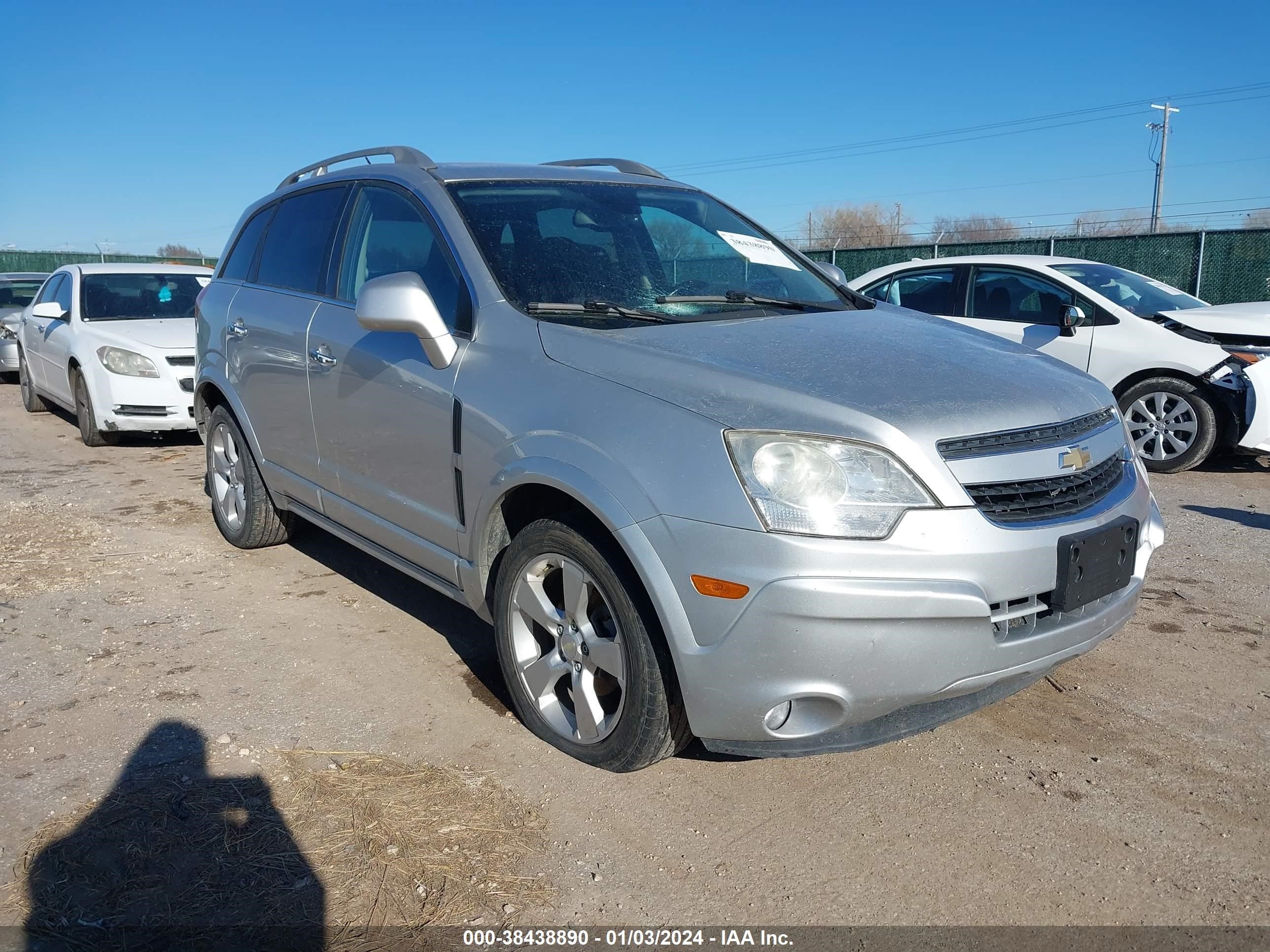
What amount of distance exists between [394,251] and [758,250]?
1.46 metres

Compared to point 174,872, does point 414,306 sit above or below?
above

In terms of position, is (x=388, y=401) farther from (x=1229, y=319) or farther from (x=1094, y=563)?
(x=1229, y=319)

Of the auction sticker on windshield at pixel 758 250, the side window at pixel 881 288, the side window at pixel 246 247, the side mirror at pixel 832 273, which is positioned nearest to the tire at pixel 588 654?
the auction sticker on windshield at pixel 758 250

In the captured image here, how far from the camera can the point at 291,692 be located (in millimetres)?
3688

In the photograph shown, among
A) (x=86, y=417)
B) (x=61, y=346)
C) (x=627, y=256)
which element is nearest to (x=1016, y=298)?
(x=627, y=256)

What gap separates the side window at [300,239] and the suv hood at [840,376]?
1.70 metres

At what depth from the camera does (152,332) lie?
8672 millimetres

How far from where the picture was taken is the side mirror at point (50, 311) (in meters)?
9.23

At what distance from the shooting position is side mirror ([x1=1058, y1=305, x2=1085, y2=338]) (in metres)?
7.54

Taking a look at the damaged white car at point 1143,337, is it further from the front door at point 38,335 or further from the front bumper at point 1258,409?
the front door at point 38,335

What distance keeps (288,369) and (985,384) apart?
291cm

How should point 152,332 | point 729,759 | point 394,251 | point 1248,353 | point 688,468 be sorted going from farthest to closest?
1. point 152,332
2. point 1248,353
3. point 394,251
4. point 729,759
5. point 688,468

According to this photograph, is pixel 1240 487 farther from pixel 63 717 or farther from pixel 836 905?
pixel 63 717

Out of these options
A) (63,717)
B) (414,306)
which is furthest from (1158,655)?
(63,717)
